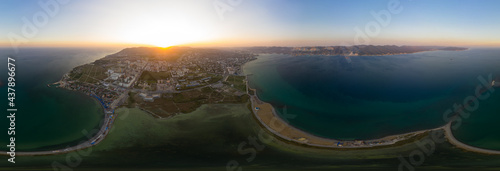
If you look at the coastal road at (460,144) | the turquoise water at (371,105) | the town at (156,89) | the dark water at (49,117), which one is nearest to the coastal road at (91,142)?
the dark water at (49,117)

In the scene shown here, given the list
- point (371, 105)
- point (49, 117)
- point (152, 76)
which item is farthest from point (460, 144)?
point (152, 76)

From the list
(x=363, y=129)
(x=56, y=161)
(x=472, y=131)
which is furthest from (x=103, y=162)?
(x=472, y=131)

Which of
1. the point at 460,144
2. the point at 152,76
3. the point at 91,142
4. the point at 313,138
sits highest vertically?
the point at 152,76

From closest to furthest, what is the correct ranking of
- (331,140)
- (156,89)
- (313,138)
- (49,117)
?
(331,140) → (313,138) → (49,117) → (156,89)

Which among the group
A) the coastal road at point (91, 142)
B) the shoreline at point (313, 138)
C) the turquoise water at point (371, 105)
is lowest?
the coastal road at point (91, 142)

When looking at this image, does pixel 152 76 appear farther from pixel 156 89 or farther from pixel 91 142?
pixel 91 142

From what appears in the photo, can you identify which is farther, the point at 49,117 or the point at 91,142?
the point at 49,117

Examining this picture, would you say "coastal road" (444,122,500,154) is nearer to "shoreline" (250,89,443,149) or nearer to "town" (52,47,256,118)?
"shoreline" (250,89,443,149)

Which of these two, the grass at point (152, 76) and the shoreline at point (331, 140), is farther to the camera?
the grass at point (152, 76)

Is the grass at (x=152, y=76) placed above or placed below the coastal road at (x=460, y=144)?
above

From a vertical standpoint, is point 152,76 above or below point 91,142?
above

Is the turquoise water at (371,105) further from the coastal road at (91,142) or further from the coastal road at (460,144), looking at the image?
the coastal road at (91,142)
